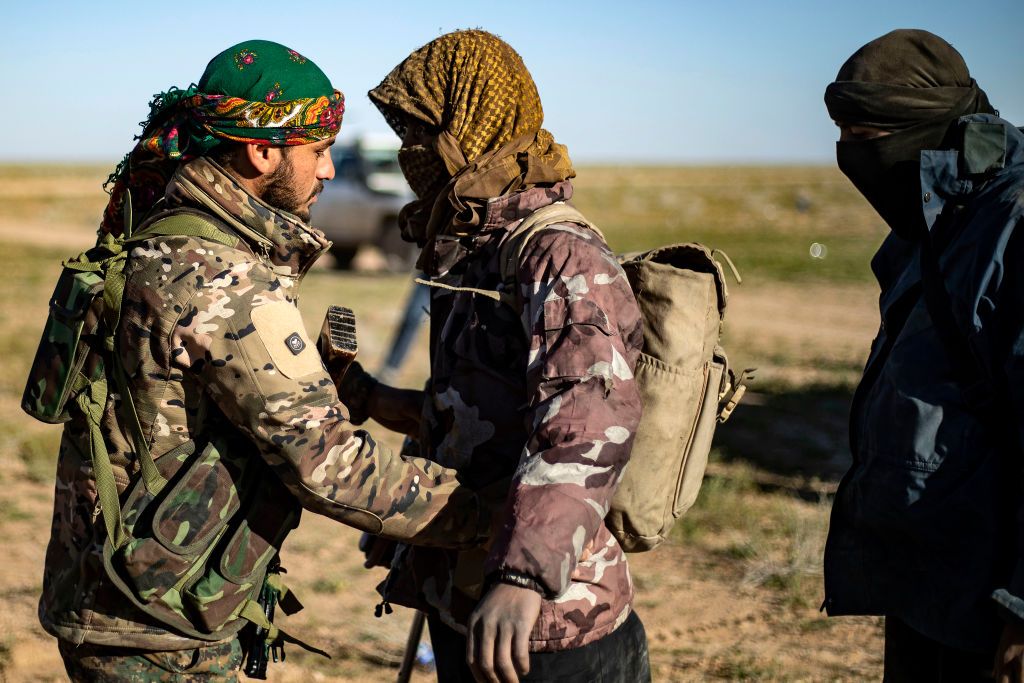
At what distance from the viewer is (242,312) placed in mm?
1900

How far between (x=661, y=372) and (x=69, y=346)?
3.84 ft

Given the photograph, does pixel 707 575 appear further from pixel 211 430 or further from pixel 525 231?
pixel 211 430

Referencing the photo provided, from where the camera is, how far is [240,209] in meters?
2.05

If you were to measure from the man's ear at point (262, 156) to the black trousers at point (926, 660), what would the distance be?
1.69m

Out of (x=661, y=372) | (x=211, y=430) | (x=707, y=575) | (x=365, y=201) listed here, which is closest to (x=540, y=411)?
(x=661, y=372)

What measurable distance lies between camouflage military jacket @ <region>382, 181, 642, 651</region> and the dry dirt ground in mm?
736

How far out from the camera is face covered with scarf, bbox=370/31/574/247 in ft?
7.09

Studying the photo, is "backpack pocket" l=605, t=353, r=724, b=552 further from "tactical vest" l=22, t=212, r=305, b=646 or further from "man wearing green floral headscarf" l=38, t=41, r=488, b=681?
"tactical vest" l=22, t=212, r=305, b=646

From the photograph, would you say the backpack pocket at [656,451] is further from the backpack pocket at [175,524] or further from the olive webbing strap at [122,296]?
the olive webbing strap at [122,296]

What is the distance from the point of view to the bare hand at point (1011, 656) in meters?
1.90

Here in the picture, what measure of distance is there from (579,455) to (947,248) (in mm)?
913

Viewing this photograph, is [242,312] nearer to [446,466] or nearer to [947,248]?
[446,466]

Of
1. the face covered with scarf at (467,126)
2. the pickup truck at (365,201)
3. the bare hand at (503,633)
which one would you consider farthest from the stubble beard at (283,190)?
the pickup truck at (365,201)

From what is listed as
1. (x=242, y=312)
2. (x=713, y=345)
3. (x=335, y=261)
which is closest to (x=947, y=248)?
(x=713, y=345)
